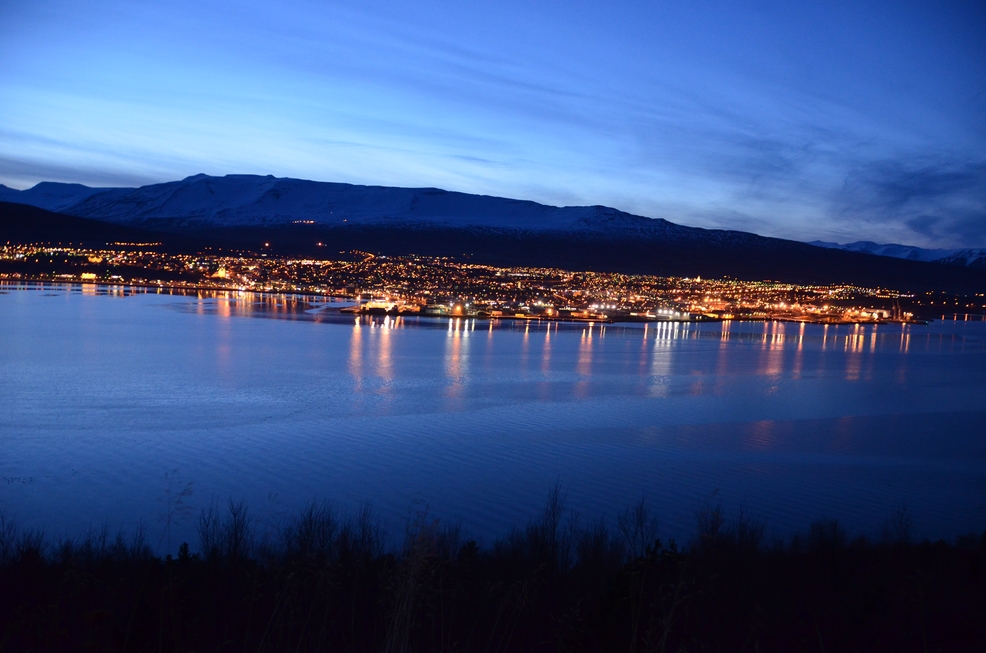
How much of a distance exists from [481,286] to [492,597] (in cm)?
4542

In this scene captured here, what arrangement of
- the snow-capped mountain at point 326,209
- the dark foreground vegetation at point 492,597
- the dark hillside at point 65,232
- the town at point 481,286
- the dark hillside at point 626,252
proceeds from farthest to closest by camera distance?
the snow-capped mountain at point 326,209, the dark hillside at point 626,252, the dark hillside at point 65,232, the town at point 481,286, the dark foreground vegetation at point 492,597

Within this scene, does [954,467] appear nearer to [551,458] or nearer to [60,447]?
[551,458]

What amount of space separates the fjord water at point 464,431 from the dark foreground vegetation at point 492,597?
0.72 metres

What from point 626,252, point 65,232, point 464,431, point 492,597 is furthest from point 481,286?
point 492,597

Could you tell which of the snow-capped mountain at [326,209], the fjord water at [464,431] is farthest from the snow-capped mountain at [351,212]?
the fjord water at [464,431]

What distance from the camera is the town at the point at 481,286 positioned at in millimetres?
43312

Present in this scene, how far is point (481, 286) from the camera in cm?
4894

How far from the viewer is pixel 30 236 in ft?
181

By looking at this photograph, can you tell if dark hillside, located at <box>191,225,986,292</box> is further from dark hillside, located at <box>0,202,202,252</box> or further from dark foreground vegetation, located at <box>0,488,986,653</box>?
dark foreground vegetation, located at <box>0,488,986,653</box>

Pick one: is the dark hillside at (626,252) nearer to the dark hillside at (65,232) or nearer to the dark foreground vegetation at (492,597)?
the dark hillside at (65,232)

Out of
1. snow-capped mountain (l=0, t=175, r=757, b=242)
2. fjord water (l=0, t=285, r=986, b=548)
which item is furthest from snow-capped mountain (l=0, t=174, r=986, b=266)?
fjord water (l=0, t=285, r=986, b=548)

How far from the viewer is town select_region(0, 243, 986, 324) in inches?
1705

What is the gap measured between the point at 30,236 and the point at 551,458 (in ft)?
186

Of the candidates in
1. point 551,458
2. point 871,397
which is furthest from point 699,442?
point 871,397
